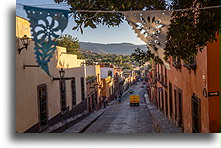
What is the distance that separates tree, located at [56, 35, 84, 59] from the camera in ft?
16.8

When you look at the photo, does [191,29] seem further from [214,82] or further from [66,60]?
[66,60]

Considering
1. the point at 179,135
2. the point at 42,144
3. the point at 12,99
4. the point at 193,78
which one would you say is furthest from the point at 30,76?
the point at 193,78

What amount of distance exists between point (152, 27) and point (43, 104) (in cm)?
344

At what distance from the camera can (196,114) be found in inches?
236

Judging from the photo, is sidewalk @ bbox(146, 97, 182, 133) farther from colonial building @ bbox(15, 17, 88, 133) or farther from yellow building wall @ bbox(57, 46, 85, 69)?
yellow building wall @ bbox(57, 46, 85, 69)

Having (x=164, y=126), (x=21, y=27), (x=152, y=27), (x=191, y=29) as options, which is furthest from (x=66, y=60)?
(x=164, y=126)

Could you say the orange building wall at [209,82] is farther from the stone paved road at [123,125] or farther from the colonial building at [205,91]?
the stone paved road at [123,125]

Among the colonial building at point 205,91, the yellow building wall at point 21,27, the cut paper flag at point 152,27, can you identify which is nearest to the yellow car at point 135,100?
the colonial building at point 205,91

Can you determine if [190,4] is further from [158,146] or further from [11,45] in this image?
[11,45]

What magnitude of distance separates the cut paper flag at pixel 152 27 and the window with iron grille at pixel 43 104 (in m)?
3.15

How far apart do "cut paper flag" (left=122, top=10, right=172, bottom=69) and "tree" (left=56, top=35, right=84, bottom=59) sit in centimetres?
158

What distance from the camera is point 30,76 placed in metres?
5.74

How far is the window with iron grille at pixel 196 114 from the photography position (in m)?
5.60

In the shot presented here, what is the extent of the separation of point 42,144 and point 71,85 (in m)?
2.44
